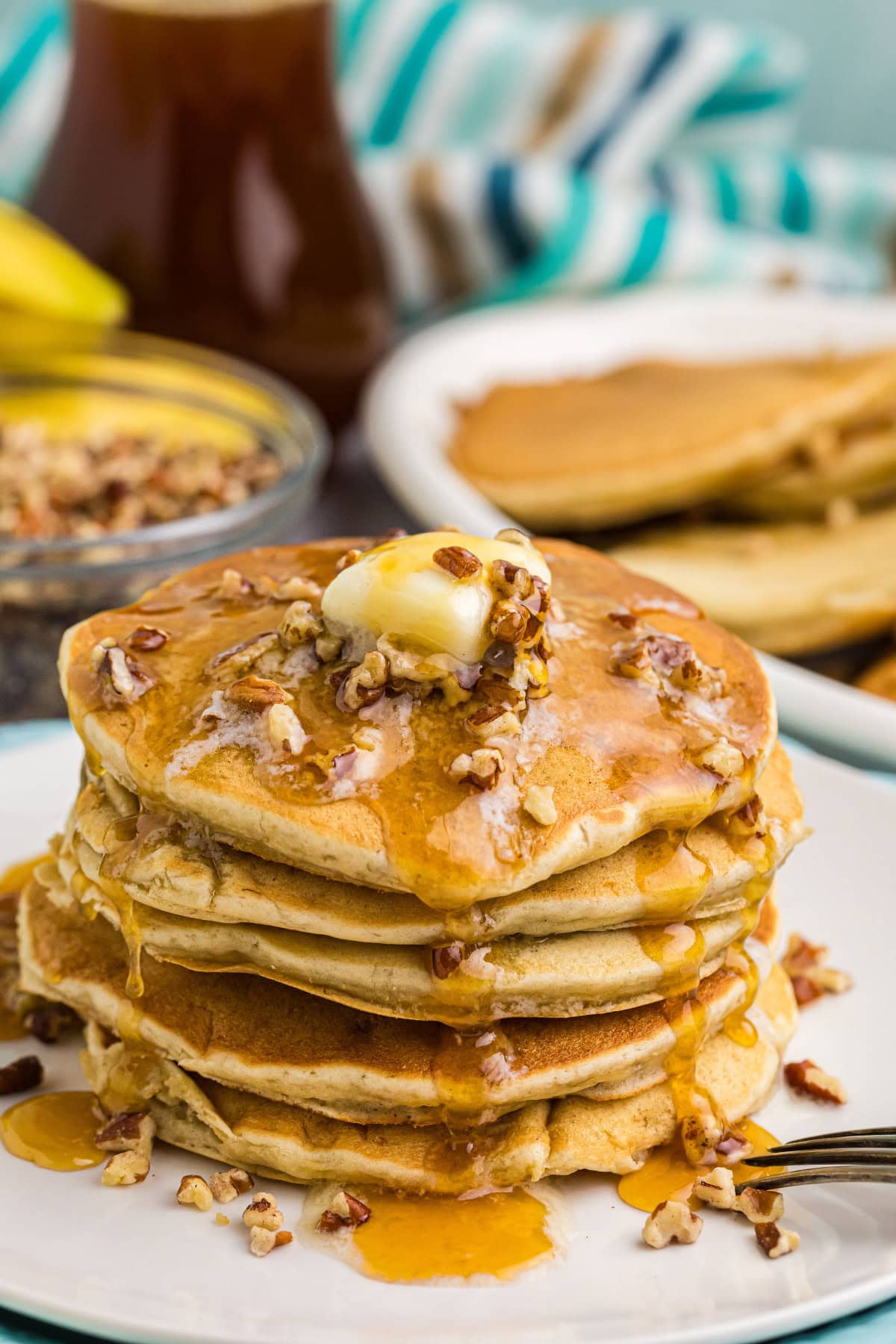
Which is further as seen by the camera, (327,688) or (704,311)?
(704,311)

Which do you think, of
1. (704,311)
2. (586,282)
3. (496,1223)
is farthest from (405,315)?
(496,1223)

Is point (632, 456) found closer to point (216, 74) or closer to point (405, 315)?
point (216, 74)

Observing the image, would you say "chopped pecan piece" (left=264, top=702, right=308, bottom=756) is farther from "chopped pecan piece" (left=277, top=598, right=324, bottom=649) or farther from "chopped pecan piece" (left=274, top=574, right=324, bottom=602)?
"chopped pecan piece" (left=274, top=574, right=324, bottom=602)

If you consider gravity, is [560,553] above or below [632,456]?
above

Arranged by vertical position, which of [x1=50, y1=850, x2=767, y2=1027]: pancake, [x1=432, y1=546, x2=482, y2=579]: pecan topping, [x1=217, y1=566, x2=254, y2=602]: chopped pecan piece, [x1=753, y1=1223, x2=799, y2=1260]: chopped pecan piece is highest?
[x1=432, y1=546, x2=482, y2=579]: pecan topping

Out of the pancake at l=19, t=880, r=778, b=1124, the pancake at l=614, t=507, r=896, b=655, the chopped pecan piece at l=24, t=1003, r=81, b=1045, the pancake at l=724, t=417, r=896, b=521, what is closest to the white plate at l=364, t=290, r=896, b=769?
the pancake at l=614, t=507, r=896, b=655

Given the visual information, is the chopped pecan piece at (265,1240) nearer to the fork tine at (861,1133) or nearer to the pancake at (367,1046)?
the pancake at (367,1046)
